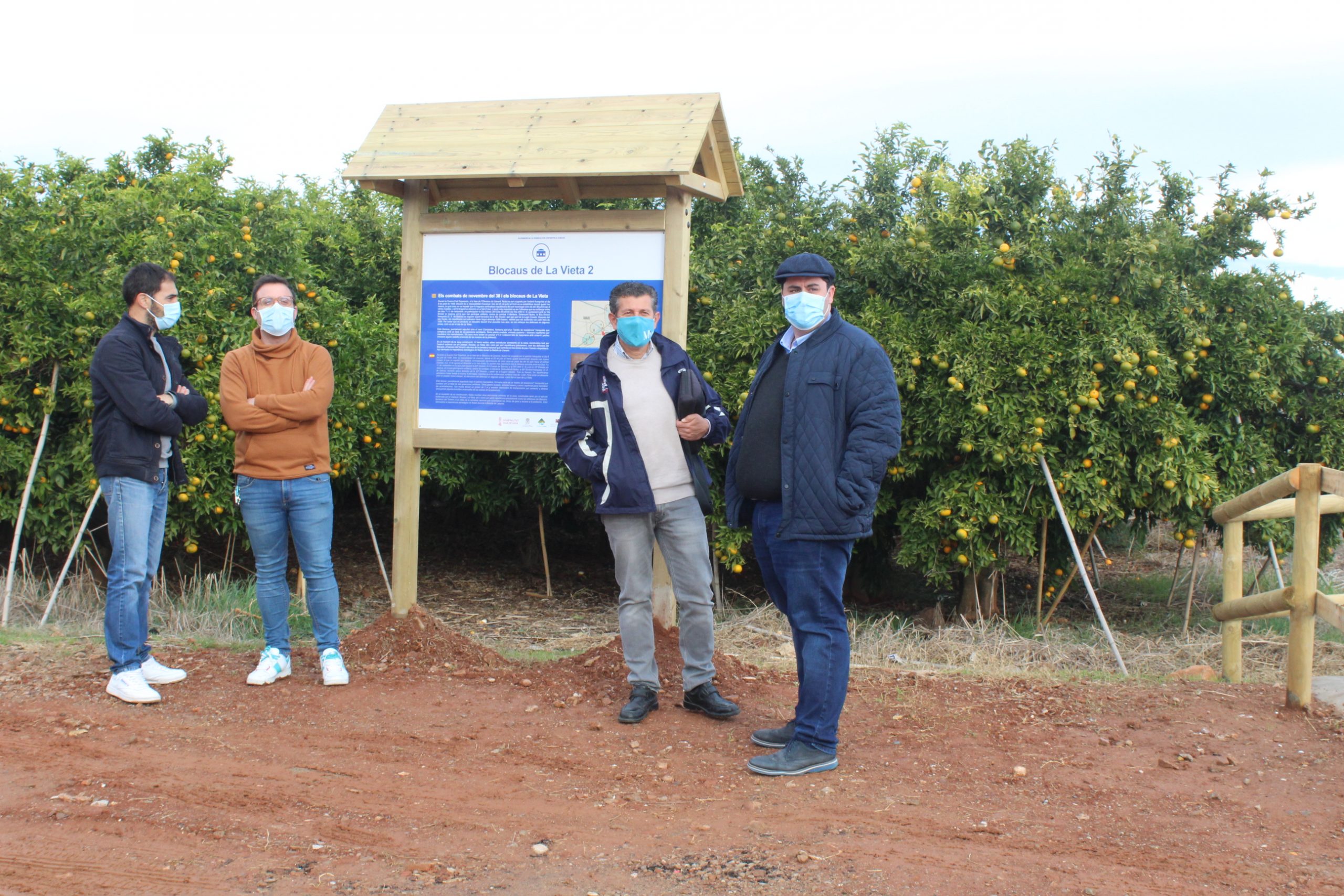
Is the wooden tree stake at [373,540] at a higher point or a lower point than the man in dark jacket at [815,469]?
lower

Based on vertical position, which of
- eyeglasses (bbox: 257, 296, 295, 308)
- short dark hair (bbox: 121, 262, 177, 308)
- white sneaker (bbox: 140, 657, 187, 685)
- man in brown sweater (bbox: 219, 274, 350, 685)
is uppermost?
short dark hair (bbox: 121, 262, 177, 308)

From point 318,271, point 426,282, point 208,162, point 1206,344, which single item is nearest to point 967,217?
point 1206,344

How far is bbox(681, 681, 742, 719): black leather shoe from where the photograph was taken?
4785 mm

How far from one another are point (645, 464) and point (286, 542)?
5.93ft

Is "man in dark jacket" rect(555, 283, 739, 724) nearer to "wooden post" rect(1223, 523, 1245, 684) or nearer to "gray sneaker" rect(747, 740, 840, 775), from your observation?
"gray sneaker" rect(747, 740, 840, 775)

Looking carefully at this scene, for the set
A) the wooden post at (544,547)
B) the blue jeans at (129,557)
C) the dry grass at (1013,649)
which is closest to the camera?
the blue jeans at (129,557)

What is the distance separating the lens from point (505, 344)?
579cm

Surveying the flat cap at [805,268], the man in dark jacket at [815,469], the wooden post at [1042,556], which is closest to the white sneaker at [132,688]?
the man in dark jacket at [815,469]

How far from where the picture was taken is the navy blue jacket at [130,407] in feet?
15.7

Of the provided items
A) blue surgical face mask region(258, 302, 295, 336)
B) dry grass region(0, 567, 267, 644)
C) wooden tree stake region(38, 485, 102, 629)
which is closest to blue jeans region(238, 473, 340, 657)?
blue surgical face mask region(258, 302, 295, 336)

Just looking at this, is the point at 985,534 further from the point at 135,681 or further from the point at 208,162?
the point at 208,162

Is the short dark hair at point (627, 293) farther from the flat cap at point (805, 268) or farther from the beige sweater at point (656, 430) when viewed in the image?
the flat cap at point (805, 268)

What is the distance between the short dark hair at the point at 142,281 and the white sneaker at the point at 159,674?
174cm

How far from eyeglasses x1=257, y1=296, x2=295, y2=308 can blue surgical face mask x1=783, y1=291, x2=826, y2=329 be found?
2.39m
